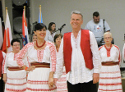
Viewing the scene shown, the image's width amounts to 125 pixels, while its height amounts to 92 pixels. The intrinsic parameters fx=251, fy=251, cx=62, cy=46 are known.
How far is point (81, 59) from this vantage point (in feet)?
9.98

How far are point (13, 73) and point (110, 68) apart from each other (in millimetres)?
2186

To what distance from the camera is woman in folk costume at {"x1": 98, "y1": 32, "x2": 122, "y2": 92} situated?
5.63 meters

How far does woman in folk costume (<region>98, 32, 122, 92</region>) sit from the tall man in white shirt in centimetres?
262

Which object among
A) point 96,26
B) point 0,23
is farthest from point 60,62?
point 96,26

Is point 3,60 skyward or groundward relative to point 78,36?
groundward

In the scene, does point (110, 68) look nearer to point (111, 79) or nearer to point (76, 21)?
point (111, 79)

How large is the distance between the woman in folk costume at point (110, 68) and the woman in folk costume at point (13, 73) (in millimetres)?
1875

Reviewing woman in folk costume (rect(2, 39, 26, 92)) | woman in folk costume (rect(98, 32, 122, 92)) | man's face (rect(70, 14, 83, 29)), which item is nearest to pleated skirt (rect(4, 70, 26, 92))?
woman in folk costume (rect(2, 39, 26, 92))

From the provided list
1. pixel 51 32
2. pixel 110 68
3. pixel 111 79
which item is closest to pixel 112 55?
pixel 110 68

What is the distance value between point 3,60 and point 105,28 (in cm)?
390

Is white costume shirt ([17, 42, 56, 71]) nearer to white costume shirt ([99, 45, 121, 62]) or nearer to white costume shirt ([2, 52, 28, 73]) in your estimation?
white costume shirt ([2, 52, 28, 73])

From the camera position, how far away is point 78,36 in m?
3.14

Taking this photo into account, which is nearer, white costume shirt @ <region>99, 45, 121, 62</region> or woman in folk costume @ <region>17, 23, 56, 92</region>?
woman in folk costume @ <region>17, 23, 56, 92</region>

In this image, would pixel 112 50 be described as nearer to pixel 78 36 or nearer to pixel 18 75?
pixel 18 75
